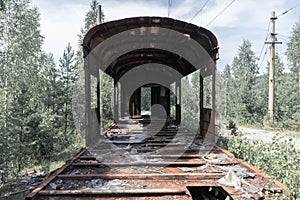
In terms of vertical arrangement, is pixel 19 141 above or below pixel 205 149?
below

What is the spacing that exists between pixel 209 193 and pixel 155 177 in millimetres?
783

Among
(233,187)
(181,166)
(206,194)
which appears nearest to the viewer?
(233,187)

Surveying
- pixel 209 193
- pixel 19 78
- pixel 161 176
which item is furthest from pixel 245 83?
pixel 161 176

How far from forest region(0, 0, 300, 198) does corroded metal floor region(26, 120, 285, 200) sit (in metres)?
7.55

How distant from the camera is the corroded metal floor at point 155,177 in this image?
2.47 m

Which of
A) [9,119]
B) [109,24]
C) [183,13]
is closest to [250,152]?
[109,24]

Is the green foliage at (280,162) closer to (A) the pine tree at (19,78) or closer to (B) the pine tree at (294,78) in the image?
(A) the pine tree at (19,78)

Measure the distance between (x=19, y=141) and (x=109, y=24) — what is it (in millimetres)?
10165

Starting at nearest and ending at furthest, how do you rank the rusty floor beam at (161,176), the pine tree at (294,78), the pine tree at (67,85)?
the rusty floor beam at (161,176) < the pine tree at (294,78) < the pine tree at (67,85)

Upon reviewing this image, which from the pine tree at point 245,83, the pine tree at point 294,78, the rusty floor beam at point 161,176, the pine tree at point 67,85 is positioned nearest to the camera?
the rusty floor beam at point 161,176

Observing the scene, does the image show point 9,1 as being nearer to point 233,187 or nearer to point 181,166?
point 181,166

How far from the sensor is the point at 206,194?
3092 millimetres

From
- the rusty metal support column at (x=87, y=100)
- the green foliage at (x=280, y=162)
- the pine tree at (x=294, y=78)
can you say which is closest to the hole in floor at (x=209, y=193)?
the green foliage at (x=280, y=162)

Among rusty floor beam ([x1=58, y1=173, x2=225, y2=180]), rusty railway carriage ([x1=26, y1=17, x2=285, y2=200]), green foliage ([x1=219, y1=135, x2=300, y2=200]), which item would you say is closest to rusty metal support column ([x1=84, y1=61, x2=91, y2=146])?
rusty railway carriage ([x1=26, y1=17, x2=285, y2=200])
